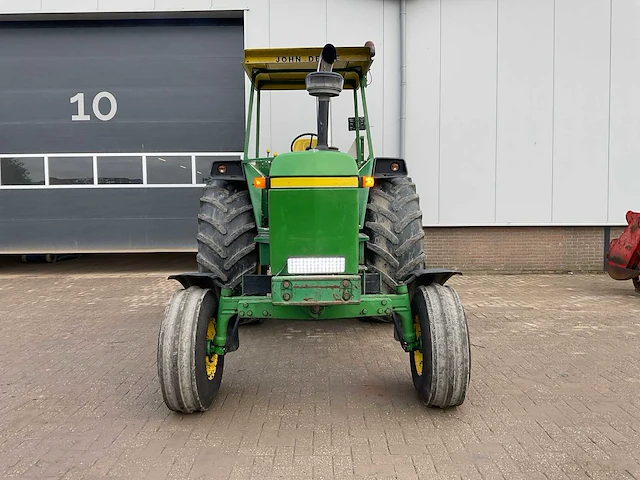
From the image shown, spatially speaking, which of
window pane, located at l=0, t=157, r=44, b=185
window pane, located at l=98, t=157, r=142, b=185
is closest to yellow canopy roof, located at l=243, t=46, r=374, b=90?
window pane, located at l=98, t=157, r=142, b=185

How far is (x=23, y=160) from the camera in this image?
10.5m

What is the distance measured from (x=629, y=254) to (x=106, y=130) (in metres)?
9.19

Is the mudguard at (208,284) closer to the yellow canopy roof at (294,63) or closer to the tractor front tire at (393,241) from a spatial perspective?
the tractor front tire at (393,241)

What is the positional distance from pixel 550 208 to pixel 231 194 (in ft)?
21.6

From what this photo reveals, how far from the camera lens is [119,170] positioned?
34.4ft

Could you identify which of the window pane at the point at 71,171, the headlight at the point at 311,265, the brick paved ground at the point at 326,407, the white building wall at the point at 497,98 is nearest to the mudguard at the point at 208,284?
the brick paved ground at the point at 326,407

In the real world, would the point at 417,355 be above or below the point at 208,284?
below

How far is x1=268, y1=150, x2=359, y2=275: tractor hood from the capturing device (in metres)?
3.78

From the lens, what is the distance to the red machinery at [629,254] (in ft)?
25.8

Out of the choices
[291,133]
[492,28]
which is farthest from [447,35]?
[291,133]

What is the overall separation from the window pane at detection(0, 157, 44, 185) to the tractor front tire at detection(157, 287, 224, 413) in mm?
8133

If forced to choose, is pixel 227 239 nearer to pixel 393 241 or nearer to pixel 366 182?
pixel 393 241

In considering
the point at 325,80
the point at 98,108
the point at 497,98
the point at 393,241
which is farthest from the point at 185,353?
the point at 98,108

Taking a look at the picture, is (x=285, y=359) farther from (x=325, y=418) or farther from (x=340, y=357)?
(x=325, y=418)
